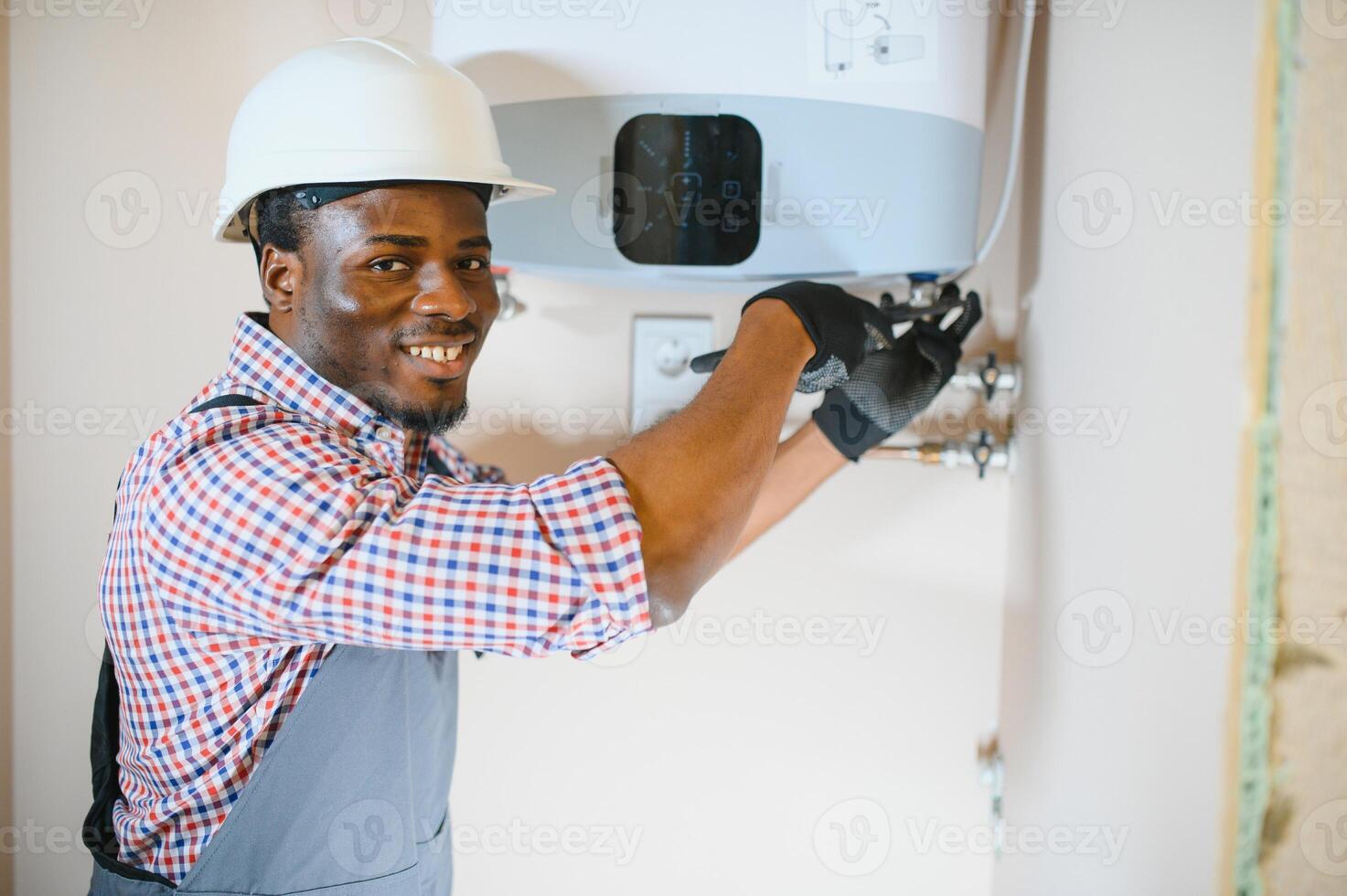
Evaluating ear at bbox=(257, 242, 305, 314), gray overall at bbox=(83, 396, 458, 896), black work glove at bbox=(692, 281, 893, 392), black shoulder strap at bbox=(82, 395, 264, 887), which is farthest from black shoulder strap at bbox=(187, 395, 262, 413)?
black work glove at bbox=(692, 281, 893, 392)

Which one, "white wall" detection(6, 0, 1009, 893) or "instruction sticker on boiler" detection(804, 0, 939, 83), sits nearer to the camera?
"instruction sticker on boiler" detection(804, 0, 939, 83)

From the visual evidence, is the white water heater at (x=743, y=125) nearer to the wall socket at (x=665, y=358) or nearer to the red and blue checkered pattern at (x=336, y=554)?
the wall socket at (x=665, y=358)

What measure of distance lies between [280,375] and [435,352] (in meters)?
0.12

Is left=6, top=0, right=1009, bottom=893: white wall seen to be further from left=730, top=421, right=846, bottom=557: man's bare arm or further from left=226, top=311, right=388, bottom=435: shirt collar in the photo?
left=226, top=311, right=388, bottom=435: shirt collar

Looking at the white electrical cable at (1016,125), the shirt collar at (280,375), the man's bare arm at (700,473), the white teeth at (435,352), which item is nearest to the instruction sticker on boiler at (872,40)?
the white electrical cable at (1016,125)

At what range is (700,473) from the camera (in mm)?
658

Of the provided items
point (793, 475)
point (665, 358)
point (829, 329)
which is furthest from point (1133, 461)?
point (665, 358)

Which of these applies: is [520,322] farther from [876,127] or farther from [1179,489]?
[1179,489]

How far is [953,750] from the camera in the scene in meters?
1.12

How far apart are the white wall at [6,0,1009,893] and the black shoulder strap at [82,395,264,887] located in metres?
0.33

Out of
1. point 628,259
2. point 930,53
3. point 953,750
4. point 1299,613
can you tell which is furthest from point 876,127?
point 953,750

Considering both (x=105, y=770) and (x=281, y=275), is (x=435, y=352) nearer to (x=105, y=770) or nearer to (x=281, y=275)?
(x=281, y=275)

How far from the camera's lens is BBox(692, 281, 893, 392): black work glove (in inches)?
31.3

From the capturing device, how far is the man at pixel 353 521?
62cm
